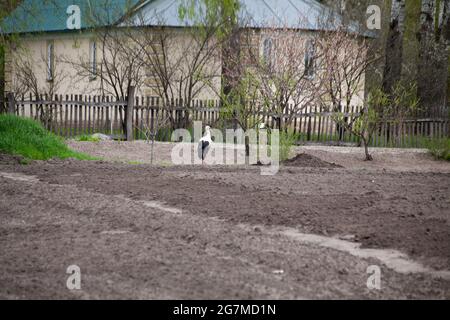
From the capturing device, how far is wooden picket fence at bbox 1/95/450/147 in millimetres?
21984

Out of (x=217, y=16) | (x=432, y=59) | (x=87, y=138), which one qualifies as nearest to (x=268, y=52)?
(x=217, y=16)

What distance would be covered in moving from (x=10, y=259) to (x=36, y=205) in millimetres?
2997

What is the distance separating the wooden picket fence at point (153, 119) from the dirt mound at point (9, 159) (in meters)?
6.86

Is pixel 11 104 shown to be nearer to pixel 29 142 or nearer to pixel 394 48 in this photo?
pixel 29 142

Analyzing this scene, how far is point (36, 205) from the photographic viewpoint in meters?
9.69

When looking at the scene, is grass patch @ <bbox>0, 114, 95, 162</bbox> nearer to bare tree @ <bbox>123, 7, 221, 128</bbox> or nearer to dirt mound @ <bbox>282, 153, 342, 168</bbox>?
dirt mound @ <bbox>282, 153, 342, 168</bbox>

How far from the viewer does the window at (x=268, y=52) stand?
19641mm

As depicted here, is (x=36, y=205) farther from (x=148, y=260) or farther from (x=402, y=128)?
(x=402, y=128)

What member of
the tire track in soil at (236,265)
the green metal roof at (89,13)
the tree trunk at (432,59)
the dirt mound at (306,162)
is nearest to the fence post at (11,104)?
the green metal roof at (89,13)

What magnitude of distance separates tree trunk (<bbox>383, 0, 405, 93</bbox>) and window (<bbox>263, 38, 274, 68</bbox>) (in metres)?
4.78

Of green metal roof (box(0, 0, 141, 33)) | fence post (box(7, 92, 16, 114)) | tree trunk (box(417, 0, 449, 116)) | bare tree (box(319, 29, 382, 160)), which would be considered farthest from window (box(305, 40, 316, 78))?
fence post (box(7, 92, 16, 114))

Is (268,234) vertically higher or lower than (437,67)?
lower

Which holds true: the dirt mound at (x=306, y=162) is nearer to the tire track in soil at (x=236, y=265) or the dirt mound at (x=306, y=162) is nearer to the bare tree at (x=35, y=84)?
the tire track in soil at (x=236, y=265)
